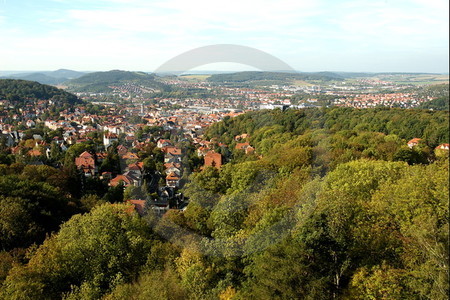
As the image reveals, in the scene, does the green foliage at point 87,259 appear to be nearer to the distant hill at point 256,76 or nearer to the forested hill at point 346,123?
the distant hill at point 256,76

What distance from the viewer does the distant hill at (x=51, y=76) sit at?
7355cm

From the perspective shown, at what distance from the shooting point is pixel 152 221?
841 centimetres

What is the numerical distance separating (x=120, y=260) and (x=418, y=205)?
5.58 m

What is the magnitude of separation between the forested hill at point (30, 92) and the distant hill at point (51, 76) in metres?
16.2

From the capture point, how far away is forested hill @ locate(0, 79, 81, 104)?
48.7 meters

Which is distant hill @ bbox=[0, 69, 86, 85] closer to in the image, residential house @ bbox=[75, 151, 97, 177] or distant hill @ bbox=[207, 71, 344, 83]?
residential house @ bbox=[75, 151, 97, 177]

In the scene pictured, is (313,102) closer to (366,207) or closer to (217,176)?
(217,176)

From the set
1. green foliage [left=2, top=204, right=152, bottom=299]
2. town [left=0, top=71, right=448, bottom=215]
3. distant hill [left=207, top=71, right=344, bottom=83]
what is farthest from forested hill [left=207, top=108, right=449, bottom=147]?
green foliage [left=2, top=204, right=152, bottom=299]

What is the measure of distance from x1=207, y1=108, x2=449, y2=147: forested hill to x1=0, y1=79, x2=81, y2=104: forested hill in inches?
1254

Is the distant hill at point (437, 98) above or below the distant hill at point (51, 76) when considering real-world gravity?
below

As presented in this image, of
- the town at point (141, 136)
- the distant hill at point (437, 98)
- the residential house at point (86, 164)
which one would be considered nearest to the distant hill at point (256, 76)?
the town at point (141, 136)

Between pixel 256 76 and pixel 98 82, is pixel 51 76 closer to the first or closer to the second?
pixel 98 82

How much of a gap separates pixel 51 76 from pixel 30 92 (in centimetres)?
3887

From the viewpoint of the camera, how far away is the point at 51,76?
3413 inches
